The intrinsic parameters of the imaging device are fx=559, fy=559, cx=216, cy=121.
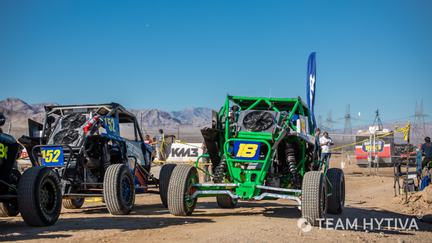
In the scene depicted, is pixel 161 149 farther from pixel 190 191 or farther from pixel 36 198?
pixel 36 198

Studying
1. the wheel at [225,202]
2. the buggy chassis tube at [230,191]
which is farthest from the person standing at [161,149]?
the buggy chassis tube at [230,191]

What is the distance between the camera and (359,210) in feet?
39.8

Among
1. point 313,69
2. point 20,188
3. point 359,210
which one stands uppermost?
point 313,69

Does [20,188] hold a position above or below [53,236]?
above

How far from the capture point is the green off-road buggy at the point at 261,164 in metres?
9.12

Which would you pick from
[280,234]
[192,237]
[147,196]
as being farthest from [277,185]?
[147,196]

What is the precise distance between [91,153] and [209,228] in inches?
164

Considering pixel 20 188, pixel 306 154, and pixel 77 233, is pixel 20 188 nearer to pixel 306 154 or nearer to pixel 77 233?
pixel 77 233

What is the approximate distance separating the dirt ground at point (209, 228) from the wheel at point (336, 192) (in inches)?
A: 9.5

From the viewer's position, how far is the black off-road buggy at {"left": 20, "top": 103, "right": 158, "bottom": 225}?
32.9 feet

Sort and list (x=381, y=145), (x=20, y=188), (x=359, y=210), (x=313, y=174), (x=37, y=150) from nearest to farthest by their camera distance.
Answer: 1. (x=20, y=188)
2. (x=313, y=174)
3. (x=37, y=150)
4. (x=359, y=210)
5. (x=381, y=145)

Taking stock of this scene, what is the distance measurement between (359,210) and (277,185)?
118 inches

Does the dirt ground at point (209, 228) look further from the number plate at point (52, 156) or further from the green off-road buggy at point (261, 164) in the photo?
the number plate at point (52, 156)

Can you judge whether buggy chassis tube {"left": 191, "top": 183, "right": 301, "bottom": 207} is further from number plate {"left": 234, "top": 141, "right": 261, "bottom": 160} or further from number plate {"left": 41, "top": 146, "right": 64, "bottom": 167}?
number plate {"left": 41, "top": 146, "right": 64, "bottom": 167}
